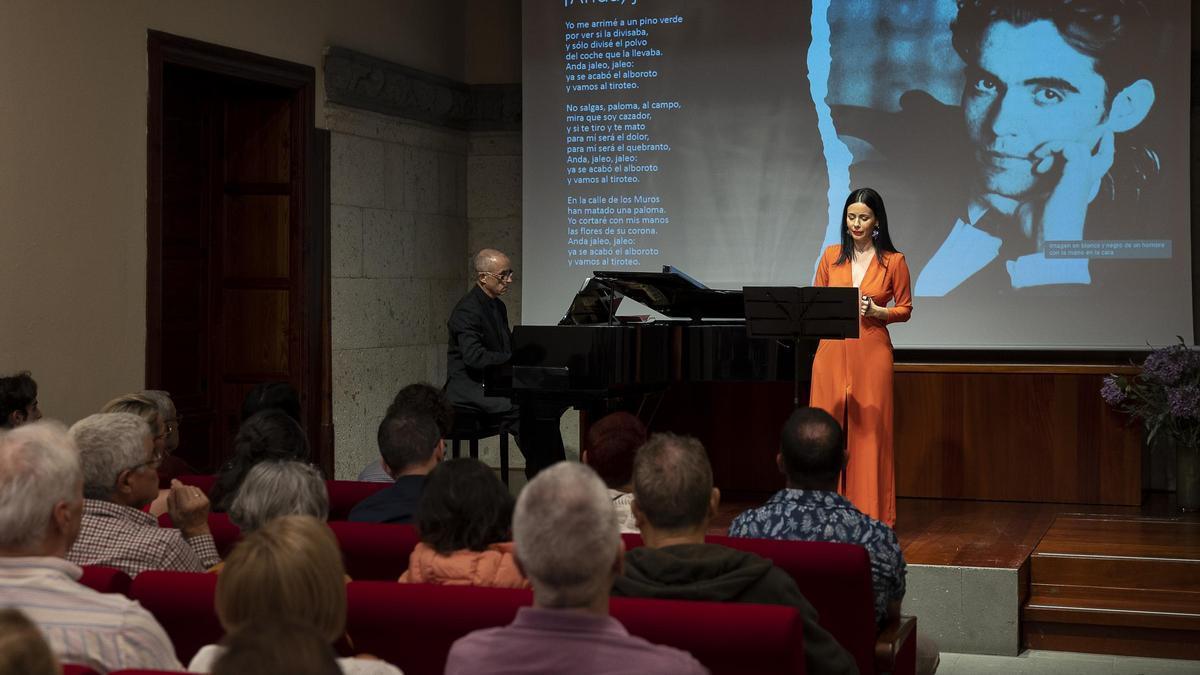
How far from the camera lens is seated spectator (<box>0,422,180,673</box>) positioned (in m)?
2.12

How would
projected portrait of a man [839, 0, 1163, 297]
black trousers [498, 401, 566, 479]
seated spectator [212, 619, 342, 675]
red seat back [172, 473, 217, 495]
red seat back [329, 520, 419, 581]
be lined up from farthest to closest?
1. projected portrait of a man [839, 0, 1163, 297]
2. black trousers [498, 401, 566, 479]
3. red seat back [172, 473, 217, 495]
4. red seat back [329, 520, 419, 581]
5. seated spectator [212, 619, 342, 675]

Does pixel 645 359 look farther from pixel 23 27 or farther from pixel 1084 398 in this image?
pixel 23 27

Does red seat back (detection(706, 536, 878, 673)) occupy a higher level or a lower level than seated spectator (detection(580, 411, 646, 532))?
lower

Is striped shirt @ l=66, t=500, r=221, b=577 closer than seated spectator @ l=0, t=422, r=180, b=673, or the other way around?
seated spectator @ l=0, t=422, r=180, b=673

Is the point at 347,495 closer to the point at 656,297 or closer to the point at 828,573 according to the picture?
the point at 828,573

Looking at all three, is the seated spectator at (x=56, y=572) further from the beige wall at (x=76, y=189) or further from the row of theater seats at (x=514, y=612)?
the beige wall at (x=76, y=189)

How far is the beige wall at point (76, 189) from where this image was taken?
571cm

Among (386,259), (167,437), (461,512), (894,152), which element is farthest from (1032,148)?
(461,512)

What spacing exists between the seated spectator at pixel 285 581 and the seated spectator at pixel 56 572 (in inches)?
13.7

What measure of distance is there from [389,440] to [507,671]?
179cm

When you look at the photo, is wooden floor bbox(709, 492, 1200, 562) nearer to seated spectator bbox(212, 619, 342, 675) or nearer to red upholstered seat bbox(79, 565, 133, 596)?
red upholstered seat bbox(79, 565, 133, 596)

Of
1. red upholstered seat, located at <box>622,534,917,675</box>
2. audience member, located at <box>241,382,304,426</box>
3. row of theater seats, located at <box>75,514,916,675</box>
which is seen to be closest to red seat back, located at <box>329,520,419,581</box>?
row of theater seats, located at <box>75,514,916,675</box>

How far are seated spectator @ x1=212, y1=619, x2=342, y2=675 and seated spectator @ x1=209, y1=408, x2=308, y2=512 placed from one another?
2.16 metres

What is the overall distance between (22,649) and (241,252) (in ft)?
21.4
